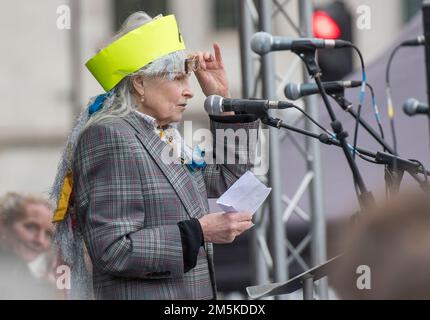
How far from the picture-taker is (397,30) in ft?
51.8

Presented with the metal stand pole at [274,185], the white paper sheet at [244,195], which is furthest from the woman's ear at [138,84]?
the metal stand pole at [274,185]

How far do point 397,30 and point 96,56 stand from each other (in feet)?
41.8

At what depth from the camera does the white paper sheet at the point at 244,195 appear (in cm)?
320

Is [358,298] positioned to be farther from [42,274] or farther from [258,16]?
[42,274]

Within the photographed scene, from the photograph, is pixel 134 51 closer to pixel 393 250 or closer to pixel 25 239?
pixel 393 250

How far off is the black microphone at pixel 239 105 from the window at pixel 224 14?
13.4 meters

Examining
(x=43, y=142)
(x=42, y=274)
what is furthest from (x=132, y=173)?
(x=43, y=142)

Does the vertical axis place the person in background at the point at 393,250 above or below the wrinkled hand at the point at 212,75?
A: below

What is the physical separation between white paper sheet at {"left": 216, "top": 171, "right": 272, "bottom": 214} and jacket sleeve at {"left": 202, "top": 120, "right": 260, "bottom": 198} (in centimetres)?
27

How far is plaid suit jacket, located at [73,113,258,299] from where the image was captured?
10.5 ft

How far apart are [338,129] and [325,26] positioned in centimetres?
428

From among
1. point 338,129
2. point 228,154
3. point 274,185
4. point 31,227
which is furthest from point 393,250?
point 31,227

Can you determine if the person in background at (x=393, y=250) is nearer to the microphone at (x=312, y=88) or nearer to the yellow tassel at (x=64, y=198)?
the microphone at (x=312, y=88)

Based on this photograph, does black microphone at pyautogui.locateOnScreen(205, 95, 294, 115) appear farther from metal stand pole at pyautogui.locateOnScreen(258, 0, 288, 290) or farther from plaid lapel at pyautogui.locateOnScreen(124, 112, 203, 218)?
metal stand pole at pyautogui.locateOnScreen(258, 0, 288, 290)
